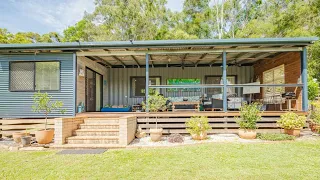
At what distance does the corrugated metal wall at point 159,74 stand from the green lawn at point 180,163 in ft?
22.0

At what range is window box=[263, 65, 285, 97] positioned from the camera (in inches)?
371

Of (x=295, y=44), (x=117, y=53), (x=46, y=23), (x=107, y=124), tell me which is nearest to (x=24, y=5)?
(x=46, y=23)

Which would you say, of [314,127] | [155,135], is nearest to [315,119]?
[314,127]

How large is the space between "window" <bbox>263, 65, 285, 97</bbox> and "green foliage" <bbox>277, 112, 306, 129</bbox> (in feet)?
9.73

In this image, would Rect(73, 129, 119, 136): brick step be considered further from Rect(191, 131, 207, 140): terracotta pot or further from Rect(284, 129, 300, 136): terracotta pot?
Rect(284, 129, 300, 136): terracotta pot

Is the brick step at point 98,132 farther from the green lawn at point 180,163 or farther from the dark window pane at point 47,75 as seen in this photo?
the dark window pane at point 47,75

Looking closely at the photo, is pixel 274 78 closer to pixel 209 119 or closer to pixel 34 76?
pixel 209 119

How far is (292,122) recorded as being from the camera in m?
6.54

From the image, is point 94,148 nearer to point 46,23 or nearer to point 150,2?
point 150,2

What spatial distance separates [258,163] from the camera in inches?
167

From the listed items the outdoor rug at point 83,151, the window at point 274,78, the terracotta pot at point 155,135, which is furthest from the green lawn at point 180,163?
the window at point 274,78

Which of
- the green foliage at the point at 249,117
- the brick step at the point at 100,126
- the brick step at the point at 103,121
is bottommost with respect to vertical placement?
the brick step at the point at 100,126

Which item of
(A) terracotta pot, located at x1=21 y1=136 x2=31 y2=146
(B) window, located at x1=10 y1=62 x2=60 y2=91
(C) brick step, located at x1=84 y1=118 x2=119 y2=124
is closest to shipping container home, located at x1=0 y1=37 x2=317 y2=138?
(B) window, located at x1=10 y1=62 x2=60 y2=91

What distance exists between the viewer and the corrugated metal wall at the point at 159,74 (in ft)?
39.6
